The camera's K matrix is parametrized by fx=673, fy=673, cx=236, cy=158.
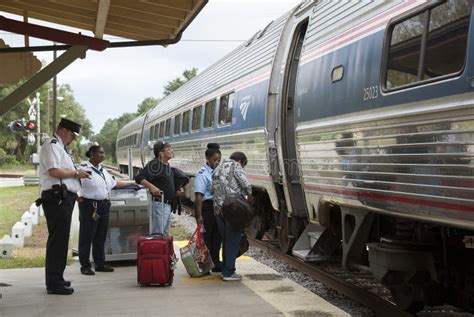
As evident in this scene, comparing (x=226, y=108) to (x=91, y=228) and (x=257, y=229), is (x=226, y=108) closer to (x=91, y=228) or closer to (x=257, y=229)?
(x=257, y=229)

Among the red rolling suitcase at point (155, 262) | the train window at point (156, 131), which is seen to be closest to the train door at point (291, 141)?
the red rolling suitcase at point (155, 262)

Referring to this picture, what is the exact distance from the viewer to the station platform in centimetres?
593

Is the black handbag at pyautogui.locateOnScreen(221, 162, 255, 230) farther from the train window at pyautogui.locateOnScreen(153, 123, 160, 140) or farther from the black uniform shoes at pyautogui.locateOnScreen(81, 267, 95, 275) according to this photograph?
the train window at pyautogui.locateOnScreen(153, 123, 160, 140)

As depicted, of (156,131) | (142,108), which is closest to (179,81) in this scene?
(142,108)

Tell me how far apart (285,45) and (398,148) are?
422 centimetres

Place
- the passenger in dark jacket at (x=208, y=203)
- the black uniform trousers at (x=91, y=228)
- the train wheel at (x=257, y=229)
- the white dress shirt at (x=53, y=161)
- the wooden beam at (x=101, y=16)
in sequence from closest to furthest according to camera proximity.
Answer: the wooden beam at (x=101, y=16) < the white dress shirt at (x=53, y=161) < the passenger in dark jacket at (x=208, y=203) < the black uniform trousers at (x=91, y=228) < the train wheel at (x=257, y=229)

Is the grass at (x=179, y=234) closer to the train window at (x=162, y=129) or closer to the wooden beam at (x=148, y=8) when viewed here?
the wooden beam at (x=148, y=8)

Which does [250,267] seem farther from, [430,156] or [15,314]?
[430,156]

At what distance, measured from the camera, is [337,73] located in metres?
6.48

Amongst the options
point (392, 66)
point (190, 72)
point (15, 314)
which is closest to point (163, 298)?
point (15, 314)

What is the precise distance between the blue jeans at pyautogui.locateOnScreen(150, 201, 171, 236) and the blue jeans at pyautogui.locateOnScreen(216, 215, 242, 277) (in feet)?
2.63

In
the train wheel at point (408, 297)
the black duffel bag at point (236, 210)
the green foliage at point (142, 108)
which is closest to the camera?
the train wheel at point (408, 297)

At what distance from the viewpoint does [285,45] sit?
905cm

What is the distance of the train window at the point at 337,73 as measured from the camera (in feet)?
20.9
